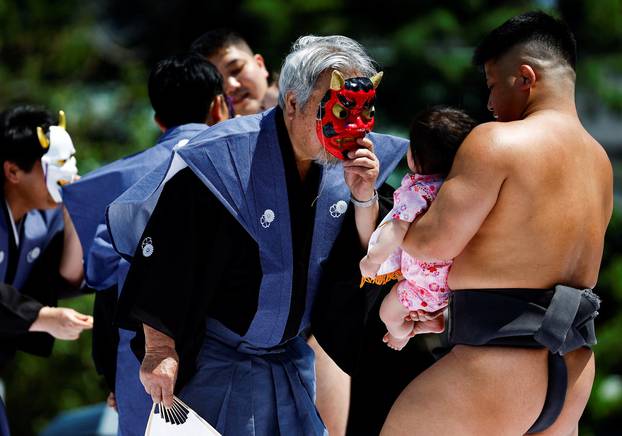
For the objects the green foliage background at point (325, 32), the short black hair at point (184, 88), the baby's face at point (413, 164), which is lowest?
the green foliage background at point (325, 32)

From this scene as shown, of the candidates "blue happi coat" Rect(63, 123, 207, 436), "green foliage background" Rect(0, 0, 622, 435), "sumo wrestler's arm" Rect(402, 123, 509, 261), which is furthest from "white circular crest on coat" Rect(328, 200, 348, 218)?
"green foliage background" Rect(0, 0, 622, 435)

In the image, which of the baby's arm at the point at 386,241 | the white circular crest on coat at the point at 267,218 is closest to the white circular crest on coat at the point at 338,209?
the white circular crest on coat at the point at 267,218

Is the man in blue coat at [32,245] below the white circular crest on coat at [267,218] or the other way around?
below

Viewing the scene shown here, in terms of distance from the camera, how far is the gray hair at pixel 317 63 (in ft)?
9.79

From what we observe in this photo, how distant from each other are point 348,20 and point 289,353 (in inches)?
191

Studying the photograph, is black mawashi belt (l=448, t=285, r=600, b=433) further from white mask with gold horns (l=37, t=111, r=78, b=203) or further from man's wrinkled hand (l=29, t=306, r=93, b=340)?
white mask with gold horns (l=37, t=111, r=78, b=203)

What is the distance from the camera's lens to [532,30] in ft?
9.46

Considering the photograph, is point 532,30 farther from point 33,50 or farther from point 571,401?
point 33,50

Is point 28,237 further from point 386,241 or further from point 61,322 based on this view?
point 386,241

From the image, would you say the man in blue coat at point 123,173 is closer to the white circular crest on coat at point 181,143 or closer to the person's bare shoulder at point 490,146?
the white circular crest on coat at point 181,143

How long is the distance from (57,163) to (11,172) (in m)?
0.26

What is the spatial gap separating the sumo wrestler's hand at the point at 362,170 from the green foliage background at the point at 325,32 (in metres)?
3.96

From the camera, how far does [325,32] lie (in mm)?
7605

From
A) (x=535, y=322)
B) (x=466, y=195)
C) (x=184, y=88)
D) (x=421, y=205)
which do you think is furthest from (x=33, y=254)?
(x=535, y=322)
